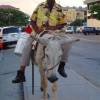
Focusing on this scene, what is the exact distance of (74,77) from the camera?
45.5 ft

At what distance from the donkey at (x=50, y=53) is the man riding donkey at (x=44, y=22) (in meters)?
0.19

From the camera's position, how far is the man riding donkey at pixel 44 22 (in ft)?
26.2

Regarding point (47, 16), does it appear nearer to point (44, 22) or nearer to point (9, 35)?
point (44, 22)

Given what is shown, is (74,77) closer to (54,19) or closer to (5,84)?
(5,84)

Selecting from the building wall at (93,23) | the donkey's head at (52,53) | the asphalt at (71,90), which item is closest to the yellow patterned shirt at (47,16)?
the donkey's head at (52,53)

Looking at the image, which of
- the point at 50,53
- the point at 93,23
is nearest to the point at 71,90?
the point at 50,53

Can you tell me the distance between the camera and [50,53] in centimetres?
731

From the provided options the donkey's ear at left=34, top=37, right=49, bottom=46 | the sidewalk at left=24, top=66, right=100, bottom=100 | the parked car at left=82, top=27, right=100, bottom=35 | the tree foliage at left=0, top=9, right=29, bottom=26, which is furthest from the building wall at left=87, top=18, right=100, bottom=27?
the donkey's ear at left=34, top=37, right=49, bottom=46

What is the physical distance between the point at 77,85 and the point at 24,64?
398cm

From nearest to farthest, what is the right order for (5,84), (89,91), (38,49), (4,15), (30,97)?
(38,49) → (30,97) → (89,91) → (5,84) → (4,15)

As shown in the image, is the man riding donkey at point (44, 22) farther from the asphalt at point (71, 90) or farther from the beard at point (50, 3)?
the asphalt at point (71, 90)

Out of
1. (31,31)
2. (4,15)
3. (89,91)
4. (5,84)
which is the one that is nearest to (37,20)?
(31,31)

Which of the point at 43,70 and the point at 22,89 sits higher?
the point at 43,70

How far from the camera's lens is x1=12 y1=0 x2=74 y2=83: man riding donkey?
26.2ft
